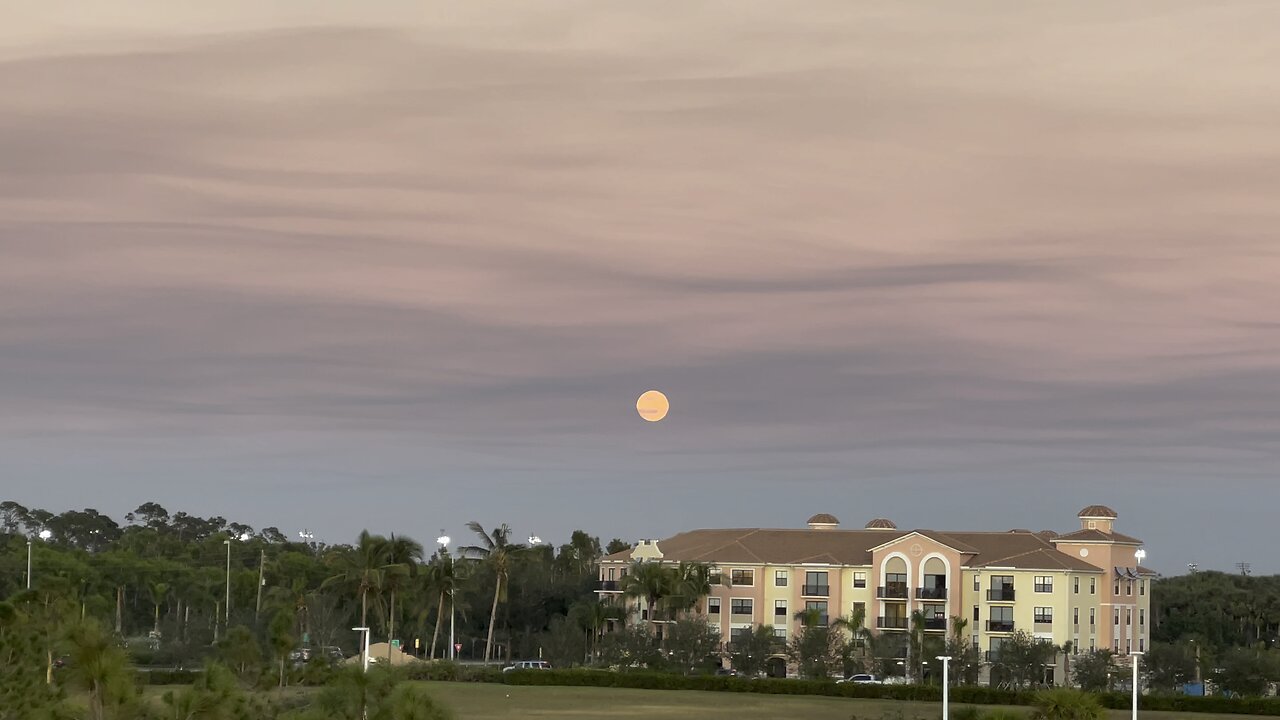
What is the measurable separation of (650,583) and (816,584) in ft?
41.2

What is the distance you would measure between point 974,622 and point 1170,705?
2926 cm

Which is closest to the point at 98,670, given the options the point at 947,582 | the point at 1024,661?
the point at 1024,661

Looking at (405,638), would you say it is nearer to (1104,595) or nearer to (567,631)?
(567,631)

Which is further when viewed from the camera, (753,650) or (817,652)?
(753,650)

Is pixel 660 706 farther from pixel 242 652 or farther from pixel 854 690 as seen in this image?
pixel 242 652

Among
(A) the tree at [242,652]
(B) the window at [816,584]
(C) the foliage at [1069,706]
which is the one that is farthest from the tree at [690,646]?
(A) the tree at [242,652]

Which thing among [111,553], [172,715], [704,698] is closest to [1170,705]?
[704,698]

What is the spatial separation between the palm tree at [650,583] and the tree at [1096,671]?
1167 inches

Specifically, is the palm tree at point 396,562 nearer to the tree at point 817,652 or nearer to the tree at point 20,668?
the tree at point 817,652

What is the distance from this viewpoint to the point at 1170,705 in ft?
290

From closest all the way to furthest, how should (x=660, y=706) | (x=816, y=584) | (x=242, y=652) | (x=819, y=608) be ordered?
1. (x=242, y=652)
2. (x=660, y=706)
3. (x=819, y=608)
4. (x=816, y=584)

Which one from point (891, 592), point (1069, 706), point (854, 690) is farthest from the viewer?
point (891, 592)

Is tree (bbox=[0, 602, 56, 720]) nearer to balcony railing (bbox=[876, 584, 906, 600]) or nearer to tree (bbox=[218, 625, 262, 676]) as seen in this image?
tree (bbox=[218, 625, 262, 676])

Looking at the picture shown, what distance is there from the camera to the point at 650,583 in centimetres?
11694
